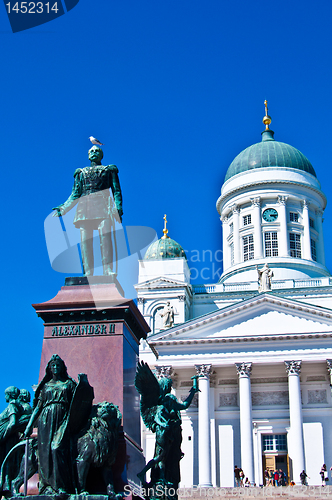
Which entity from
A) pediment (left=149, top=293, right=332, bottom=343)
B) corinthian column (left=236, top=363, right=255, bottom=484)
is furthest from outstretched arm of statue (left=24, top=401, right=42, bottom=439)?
pediment (left=149, top=293, right=332, bottom=343)

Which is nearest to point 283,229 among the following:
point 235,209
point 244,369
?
point 235,209

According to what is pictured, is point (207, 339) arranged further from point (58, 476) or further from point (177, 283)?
point (58, 476)

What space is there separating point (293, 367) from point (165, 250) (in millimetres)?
19238

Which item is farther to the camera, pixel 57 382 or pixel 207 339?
pixel 207 339

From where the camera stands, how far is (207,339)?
45.6 meters

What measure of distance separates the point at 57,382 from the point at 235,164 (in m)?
63.8

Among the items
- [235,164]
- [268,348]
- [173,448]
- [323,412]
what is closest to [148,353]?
[268,348]

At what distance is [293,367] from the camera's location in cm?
4466

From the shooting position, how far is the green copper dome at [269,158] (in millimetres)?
67375

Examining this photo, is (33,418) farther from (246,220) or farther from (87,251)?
(246,220)

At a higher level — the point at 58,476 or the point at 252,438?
the point at 252,438

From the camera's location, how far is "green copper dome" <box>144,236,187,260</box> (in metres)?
59.9

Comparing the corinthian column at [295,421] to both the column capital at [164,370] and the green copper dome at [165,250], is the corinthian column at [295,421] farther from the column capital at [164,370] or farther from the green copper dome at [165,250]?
the green copper dome at [165,250]

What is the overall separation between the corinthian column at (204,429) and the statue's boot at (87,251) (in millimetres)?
34766
